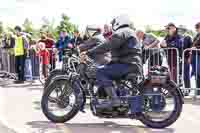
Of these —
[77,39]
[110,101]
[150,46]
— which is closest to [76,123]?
[110,101]

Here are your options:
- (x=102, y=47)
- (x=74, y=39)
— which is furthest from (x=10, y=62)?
(x=102, y=47)

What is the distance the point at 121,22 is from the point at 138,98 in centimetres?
121

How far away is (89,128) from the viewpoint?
25.6ft

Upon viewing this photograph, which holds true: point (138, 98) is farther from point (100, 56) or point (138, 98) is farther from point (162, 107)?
point (100, 56)

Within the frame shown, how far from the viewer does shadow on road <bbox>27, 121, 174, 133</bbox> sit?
24.8ft

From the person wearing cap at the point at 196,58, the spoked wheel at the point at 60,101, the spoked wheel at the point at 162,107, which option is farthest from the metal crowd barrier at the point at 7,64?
the spoked wheel at the point at 162,107

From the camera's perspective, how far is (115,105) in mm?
7680

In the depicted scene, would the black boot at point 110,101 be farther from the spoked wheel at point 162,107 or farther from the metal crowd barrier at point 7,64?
the metal crowd barrier at point 7,64

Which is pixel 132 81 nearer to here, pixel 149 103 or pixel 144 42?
pixel 149 103

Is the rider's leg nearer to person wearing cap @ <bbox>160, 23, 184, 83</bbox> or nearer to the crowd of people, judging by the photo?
the crowd of people

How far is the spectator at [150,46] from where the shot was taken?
37.3ft

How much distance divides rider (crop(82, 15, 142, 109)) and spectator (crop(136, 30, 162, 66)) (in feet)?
12.0

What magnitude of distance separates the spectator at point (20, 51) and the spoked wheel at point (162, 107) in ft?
25.6

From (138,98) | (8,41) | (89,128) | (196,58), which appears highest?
(8,41)
